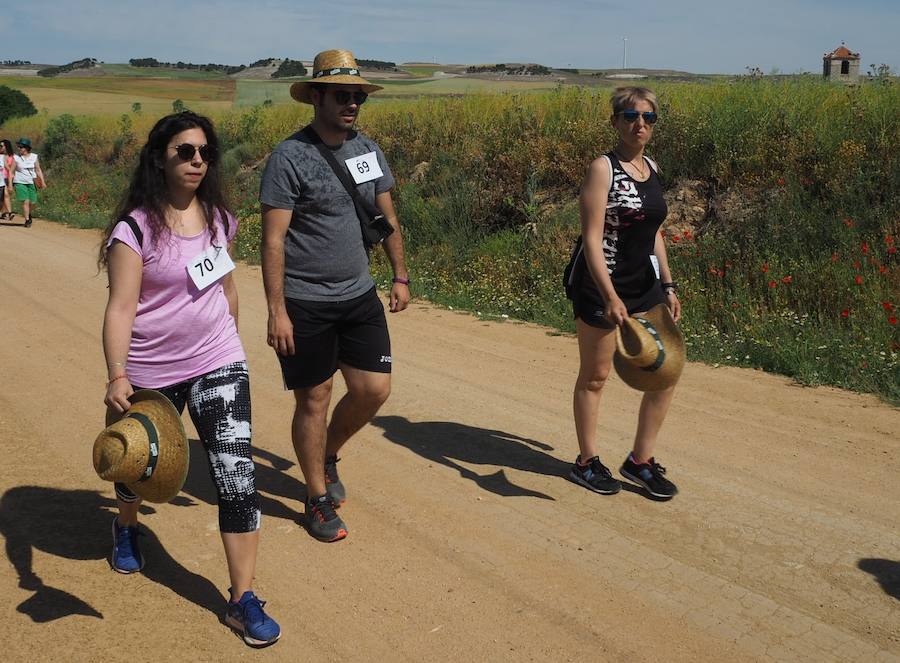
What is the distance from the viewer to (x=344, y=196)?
15.2 feet

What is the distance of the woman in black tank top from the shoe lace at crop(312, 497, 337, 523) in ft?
4.52

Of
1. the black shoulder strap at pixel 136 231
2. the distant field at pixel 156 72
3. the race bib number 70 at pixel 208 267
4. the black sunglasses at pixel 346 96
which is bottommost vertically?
the race bib number 70 at pixel 208 267

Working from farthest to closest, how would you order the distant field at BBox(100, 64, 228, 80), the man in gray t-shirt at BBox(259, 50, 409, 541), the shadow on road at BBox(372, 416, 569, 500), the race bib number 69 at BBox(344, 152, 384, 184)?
the distant field at BBox(100, 64, 228, 80) → the shadow on road at BBox(372, 416, 569, 500) → the race bib number 69 at BBox(344, 152, 384, 184) → the man in gray t-shirt at BBox(259, 50, 409, 541)

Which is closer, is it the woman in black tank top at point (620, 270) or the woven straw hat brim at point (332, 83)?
the woven straw hat brim at point (332, 83)

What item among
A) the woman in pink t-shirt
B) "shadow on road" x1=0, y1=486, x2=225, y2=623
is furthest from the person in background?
the woman in pink t-shirt

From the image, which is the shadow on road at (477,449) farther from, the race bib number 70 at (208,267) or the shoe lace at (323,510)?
the race bib number 70 at (208,267)

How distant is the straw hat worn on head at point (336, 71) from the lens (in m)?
4.56

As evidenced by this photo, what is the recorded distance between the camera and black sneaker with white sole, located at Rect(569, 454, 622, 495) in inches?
207

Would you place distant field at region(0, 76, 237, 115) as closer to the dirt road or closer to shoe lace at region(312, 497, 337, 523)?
the dirt road

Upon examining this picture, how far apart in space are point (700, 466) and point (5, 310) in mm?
7510

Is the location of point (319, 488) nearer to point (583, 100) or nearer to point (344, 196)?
point (344, 196)

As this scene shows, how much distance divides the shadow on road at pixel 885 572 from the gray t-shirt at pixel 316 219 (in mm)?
2619

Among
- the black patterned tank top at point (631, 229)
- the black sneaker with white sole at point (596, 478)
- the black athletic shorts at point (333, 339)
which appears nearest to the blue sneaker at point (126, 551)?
the black athletic shorts at point (333, 339)

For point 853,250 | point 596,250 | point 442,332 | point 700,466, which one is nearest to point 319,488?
point 596,250
